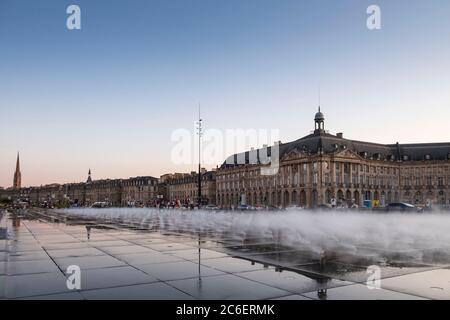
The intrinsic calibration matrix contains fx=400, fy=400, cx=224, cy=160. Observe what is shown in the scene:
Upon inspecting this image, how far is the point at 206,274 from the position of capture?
7.50 meters

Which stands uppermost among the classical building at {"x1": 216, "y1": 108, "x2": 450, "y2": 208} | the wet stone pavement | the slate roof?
the slate roof

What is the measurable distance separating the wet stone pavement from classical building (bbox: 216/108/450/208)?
8891cm

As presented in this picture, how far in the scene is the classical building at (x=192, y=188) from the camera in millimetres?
155625

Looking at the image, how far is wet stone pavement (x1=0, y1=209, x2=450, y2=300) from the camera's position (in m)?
6.00

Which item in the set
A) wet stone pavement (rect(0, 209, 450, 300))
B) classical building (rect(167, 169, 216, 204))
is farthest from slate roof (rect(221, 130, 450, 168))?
wet stone pavement (rect(0, 209, 450, 300))

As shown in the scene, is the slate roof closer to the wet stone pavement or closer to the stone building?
the stone building

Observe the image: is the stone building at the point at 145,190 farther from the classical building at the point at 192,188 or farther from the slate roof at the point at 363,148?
the slate roof at the point at 363,148

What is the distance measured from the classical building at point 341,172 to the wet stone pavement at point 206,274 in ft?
292

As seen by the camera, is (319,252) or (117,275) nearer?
(117,275)

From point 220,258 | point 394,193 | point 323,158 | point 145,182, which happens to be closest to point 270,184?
point 323,158

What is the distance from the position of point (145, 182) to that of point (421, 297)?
193281 mm

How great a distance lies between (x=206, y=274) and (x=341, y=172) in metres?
97.9
